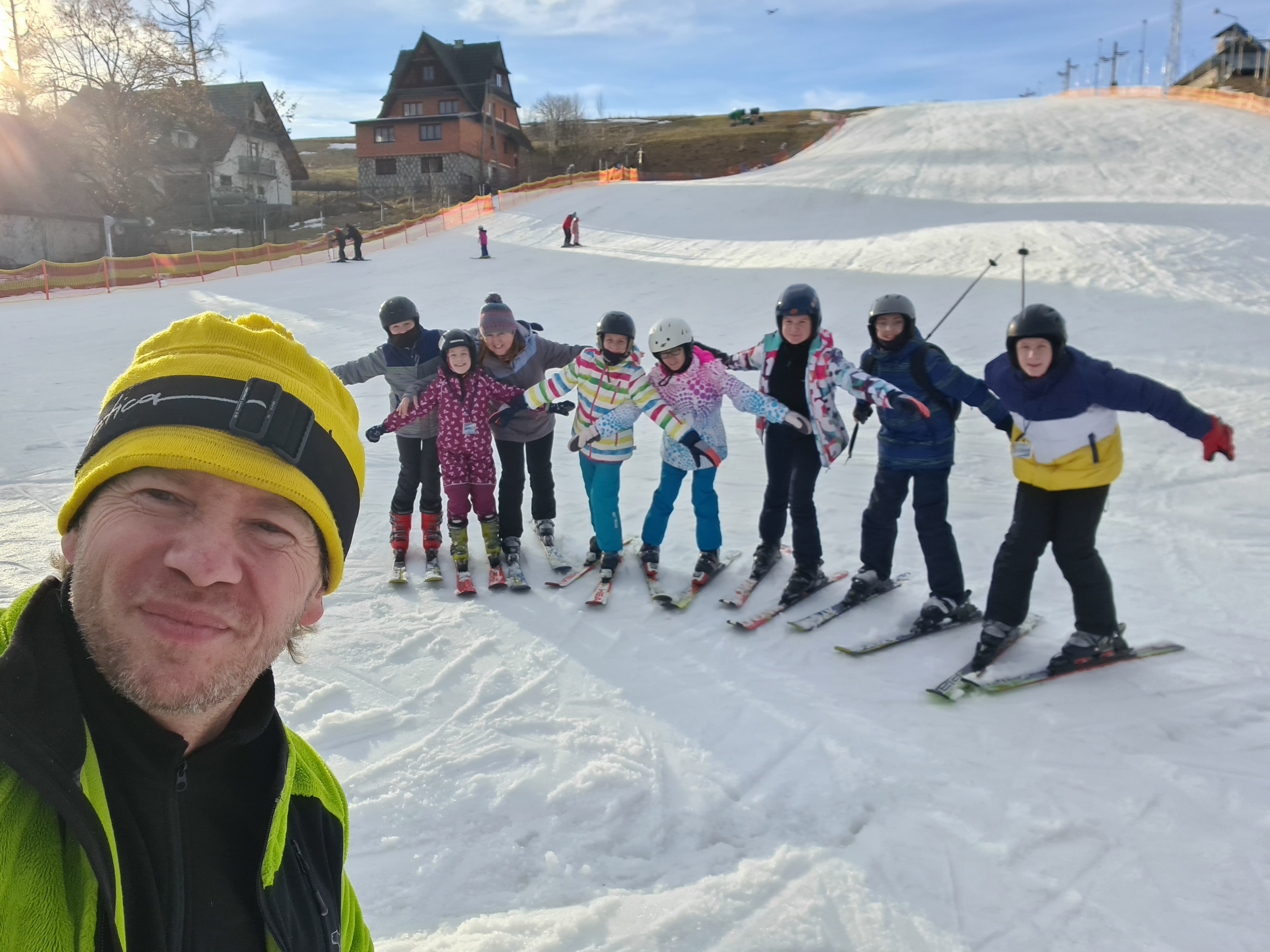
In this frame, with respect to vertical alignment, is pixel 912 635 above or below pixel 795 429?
below

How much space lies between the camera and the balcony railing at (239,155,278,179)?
41.6m

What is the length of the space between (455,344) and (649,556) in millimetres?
2021

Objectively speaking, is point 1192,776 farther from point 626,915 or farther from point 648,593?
point 648,593

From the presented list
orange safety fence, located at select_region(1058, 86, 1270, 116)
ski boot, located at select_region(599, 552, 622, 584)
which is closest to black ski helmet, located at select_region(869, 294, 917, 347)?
ski boot, located at select_region(599, 552, 622, 584)

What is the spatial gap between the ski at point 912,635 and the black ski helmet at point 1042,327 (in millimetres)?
1662

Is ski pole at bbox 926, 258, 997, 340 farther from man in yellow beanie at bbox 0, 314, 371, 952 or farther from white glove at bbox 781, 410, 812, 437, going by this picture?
man in yellow beanie at bbox 0, 314, 371, 952

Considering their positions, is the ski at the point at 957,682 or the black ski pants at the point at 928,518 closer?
the ski at the point at 957,682

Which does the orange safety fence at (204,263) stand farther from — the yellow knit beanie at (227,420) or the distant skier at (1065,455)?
the yellow knit beanie at (227,420)

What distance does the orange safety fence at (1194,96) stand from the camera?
3022 centimetres

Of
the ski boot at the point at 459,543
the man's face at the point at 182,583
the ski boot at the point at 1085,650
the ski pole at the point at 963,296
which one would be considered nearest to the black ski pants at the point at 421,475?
the ski boot at the point at 459,543

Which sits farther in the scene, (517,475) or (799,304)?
(517,475)

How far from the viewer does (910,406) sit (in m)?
4.57

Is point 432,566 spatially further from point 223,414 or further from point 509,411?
point 223,414

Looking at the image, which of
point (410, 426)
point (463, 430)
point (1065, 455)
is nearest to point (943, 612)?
point (1065, 455)
